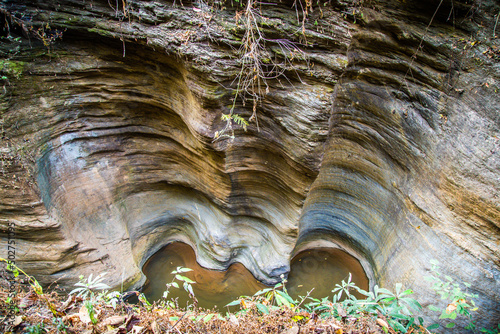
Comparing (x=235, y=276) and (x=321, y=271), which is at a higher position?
(x=321, y=271)

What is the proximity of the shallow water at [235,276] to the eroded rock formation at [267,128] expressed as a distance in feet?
1.36

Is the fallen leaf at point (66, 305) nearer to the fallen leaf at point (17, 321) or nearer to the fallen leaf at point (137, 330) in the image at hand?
the fallen leaf at point (17, 321)

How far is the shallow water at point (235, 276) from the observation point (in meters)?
4.53

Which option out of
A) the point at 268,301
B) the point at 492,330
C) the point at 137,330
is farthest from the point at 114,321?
the point at 492,330

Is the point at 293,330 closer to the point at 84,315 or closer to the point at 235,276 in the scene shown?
the point at 84,315

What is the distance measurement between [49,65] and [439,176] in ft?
16.6

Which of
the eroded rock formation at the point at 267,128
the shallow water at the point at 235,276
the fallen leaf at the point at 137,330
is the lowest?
the fallen leaf at the point at 137,330

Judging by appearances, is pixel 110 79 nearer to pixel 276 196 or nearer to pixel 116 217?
pixel 116 217

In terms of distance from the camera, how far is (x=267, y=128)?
11.6 ft

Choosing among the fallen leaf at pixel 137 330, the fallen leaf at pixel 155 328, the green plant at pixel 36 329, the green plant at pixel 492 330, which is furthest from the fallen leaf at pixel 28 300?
the green plant at pixel 492 330

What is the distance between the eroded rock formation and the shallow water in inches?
16.4

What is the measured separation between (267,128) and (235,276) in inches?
114

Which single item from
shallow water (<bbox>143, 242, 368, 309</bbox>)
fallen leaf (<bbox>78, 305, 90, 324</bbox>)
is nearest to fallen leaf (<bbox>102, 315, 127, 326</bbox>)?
fallen leaf (<bbox>78, 305, 90, 324</bbox>)

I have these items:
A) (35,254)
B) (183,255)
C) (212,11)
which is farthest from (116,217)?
(212,11)
